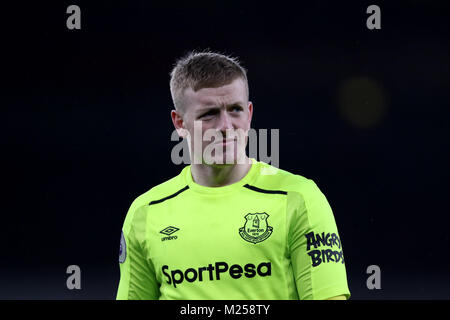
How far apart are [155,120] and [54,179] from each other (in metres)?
1.18

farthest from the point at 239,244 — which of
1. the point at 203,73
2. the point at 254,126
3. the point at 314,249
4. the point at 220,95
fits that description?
the point at 254,126

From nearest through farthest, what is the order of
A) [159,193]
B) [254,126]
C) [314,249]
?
[314,249], [159,193], [254,126]

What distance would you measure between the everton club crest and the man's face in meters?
0.23

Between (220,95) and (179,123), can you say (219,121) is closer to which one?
(220,95)

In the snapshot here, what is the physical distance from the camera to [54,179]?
21.6 ft

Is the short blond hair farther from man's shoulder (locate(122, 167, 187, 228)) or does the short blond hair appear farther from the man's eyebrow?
man's shoulder (locate(122, 167, 187, 228))

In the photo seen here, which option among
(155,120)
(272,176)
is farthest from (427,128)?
(272,176)

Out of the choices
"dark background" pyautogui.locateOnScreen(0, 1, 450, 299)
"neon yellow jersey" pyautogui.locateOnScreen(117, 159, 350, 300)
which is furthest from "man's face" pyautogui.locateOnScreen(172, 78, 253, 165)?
"dark background" pyautogui.locateOnScreen(0, 1, 450, 299)

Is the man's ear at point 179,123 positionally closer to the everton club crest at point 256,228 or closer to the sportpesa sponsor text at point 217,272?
the everton club crest at point 256,228

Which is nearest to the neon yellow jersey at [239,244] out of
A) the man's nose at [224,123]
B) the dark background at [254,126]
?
the man's nose at [224,123]

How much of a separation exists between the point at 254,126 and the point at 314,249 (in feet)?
13.1

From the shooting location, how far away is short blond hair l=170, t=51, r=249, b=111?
98.7 inches

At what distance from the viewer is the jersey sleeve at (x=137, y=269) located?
2615mm

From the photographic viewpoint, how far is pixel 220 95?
2469 mm
